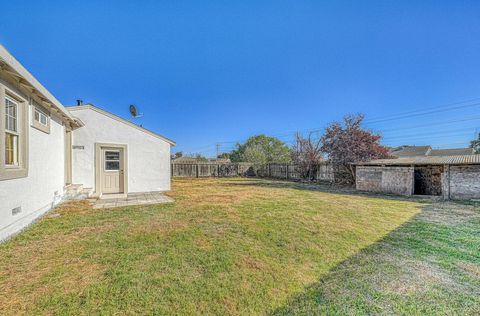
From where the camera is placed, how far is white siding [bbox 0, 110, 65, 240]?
11.9 ft

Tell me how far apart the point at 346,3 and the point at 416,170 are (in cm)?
905

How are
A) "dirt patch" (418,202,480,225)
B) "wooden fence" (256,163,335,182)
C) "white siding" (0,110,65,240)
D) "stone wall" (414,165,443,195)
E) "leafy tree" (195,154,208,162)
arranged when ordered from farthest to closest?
"leafy tree" (195,154,208,162) → "wooden fence" (256,163,335,182) → "stone wall" (414,165,443,195) → "dirt patch" (418,202,480,225) → "white siding" (0,110,65,240)

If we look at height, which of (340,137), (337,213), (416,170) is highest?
(340,137)

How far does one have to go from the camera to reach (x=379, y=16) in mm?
9227

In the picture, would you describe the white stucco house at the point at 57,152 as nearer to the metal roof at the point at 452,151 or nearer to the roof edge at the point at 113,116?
the roof edge at the point at 113,116

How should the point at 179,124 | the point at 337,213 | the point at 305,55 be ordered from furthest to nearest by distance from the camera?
the point at 179,124, the point at 305,55, the point at 337,213

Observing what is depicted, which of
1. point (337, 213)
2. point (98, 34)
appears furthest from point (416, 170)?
point (98, 34)

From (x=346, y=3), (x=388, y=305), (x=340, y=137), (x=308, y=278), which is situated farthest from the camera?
(x=340, y=137)

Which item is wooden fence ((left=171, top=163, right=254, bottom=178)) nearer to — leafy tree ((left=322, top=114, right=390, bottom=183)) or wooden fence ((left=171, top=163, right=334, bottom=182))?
wooden fence ((left=171, top=163, right=334, bottom=182))

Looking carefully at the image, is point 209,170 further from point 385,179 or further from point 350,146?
point 385,179

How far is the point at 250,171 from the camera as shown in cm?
2302

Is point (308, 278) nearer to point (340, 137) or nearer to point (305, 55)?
point (305, 55)

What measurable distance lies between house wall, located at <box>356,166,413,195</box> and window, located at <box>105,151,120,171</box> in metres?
12.9

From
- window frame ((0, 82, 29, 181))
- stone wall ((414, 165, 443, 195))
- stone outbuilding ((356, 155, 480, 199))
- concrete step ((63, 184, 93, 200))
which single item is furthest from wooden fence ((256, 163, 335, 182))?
window frame ((0, 82, 29, 181))
